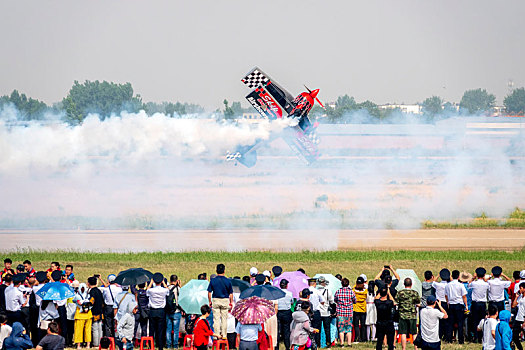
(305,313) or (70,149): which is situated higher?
(70,149)

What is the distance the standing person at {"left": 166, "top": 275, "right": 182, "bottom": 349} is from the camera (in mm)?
21922

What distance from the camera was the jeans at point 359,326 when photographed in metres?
22.7

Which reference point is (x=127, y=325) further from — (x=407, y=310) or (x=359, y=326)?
(x=407, y=310)

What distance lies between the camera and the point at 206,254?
42094 millimetres

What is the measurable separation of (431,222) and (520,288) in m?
40.1

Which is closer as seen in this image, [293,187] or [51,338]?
[51,338]

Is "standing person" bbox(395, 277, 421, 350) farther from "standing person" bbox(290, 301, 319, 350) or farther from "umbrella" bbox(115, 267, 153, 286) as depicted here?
"umbrella" bbox(115, 267, 153, 286)

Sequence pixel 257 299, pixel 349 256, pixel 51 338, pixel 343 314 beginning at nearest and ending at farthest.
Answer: pixel 51 338 < pixel 257 299 < pixel 343 314 < pixel 349 256

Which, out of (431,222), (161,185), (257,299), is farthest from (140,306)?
(161,185)

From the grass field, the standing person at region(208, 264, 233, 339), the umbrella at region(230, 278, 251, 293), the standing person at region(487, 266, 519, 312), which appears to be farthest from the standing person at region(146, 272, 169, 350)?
the grass field

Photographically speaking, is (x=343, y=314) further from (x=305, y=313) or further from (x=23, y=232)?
(x=23, y=232)

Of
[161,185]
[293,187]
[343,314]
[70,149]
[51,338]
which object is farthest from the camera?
[293,187]

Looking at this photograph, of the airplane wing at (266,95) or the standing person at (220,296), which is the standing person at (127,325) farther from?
the airplane wing at (266,95)

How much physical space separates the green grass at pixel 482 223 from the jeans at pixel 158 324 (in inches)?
1563
